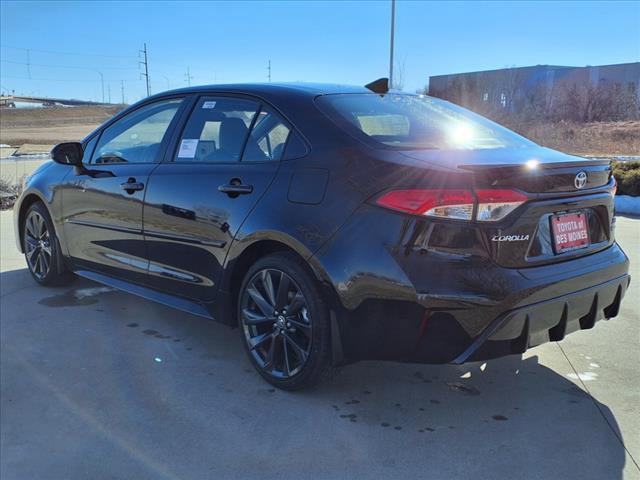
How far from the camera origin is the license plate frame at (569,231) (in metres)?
2.61

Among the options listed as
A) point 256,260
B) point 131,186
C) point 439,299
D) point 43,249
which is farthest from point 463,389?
point 43,249

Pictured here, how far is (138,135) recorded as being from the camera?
416cm

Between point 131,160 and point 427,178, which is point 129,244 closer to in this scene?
point 131,160

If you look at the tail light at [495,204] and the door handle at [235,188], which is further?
the door handle at [235,188]

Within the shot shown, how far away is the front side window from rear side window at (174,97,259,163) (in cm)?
26

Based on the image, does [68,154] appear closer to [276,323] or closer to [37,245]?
[37,245]

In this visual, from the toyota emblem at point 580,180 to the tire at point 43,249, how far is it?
3.90 metres

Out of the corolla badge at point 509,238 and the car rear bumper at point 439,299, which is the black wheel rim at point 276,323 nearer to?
the car rear bumper at point 439,299

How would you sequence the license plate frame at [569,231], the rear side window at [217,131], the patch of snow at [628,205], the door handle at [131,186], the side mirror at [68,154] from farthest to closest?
the patch of snow at [628,205] → the side mirror at [68,154] → the door handle at [131,186] → the rear side window at [217,131] → the license plate frame at [569,231]

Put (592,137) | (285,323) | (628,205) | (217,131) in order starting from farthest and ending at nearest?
(592,137)
(628,205)
(217,131)
(285,323)

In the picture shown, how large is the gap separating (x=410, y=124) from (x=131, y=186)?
186 cm

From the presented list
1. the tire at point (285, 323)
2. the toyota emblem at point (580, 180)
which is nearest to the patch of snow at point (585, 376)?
the toyota emblem at point (580, 180)

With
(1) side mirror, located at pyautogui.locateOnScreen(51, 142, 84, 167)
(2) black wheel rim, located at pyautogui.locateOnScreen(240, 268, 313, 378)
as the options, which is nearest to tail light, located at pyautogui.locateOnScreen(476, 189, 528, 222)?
(2) black wheel rim, located at pyautogui.locateOnScreen(240, 268, 313, 378)

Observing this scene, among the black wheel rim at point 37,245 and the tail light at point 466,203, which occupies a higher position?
the tail light at point 466,203
